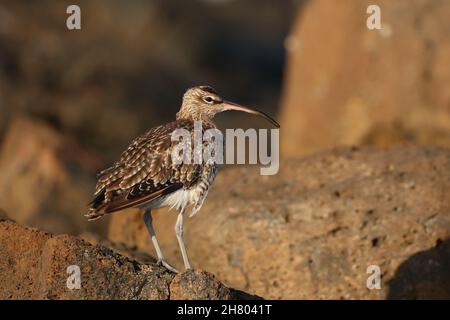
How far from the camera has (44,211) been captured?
75.4 ft

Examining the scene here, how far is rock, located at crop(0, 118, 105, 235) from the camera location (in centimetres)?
2280

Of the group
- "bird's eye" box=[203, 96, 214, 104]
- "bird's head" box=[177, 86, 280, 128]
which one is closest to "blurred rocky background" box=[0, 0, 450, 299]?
"bird's head" box=[177, 86, 280, 128]

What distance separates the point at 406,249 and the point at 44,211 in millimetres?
10058

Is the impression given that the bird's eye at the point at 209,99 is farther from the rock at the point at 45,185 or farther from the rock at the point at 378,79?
the rock at the point at 378,79

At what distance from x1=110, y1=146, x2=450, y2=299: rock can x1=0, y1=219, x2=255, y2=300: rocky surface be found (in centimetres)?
396

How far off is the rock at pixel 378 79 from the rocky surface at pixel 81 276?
1304 cm

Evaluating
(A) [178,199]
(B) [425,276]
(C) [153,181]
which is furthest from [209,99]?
(B) [425,276]

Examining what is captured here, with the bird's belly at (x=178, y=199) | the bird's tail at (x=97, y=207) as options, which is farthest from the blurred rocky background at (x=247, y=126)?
the bird's tail at (x=97, y=207)

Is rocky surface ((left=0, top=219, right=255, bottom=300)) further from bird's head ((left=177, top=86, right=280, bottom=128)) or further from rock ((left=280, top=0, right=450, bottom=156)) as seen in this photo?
rock ((left=280, top=0, right=450, bottom=156))

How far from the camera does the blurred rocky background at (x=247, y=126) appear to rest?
15.3 metres

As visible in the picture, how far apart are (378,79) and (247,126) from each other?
11.1m

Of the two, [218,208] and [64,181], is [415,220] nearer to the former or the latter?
[218,208]

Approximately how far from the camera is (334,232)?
15.7m
